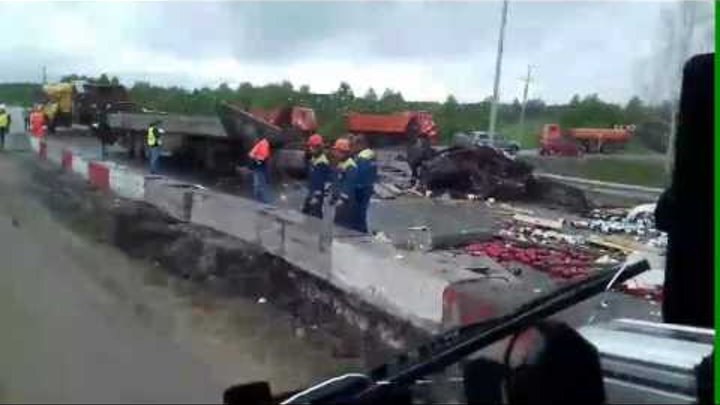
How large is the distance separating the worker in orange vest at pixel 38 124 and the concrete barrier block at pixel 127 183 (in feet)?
54.1

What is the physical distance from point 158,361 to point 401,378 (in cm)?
324

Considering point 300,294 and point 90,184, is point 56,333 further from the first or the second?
point 90,184

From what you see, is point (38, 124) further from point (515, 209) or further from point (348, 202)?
point (348, 202)

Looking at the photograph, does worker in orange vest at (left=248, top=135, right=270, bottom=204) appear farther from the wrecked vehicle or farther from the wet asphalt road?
the wrecked vehicle

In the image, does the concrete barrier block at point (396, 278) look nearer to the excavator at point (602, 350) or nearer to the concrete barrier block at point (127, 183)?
the excavator at point (602, 350)

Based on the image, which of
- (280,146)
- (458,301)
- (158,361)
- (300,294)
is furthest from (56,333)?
(280,146)

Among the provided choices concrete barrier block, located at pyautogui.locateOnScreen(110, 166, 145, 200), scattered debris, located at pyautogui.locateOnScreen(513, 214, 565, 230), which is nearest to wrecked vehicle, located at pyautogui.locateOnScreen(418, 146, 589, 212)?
scattered debris, located at pyautogui.locateOnScreen(513, 214, 565, 230)

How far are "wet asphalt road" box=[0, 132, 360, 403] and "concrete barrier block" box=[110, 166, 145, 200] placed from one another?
6056 millimetres

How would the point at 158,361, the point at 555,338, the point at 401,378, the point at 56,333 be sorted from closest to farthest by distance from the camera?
the point at 555,338
the point at 401,378
the point at 158,361
the point at 56,333

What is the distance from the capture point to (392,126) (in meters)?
40.7

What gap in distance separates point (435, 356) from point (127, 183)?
1588 cm

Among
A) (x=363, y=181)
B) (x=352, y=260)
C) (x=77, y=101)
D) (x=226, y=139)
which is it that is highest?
(x=77, y=101)

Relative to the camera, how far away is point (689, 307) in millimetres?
2611

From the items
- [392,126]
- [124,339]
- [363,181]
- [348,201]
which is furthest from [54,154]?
[124,339]
